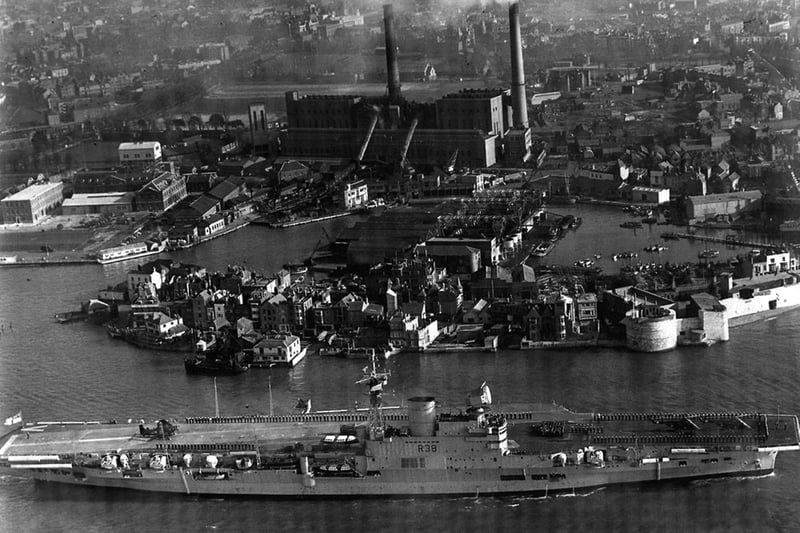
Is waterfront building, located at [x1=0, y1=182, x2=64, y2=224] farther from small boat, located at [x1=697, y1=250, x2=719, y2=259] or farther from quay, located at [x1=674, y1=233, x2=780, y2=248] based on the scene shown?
small boat, located at [x1=697, y1=250, x2=719, y2=259]

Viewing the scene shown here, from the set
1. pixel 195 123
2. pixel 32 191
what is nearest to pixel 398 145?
pixel 32 191

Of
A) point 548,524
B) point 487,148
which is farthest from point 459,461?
point 487,148

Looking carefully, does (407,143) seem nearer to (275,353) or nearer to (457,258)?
(457,258)

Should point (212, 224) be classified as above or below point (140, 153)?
below

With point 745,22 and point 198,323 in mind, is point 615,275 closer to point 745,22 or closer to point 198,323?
point 198,323

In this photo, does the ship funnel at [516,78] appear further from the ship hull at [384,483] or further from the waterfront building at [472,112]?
Answer: the ship hull at [384,483]

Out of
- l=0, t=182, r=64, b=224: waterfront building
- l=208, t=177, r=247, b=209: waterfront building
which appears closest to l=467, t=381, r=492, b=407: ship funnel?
l=208, t=177, r=247, b=209: waterfront building
